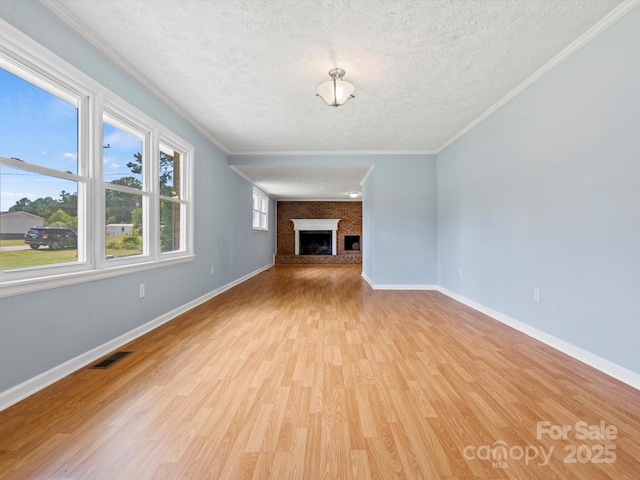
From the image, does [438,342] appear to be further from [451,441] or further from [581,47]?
[581,47]


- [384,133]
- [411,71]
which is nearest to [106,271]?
[411,71]

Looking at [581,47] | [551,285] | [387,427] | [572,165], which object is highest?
[581,47]

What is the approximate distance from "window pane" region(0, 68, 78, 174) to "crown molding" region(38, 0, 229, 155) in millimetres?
500

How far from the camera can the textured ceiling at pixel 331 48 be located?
183 cm

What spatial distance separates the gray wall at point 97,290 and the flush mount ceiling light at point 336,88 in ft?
5.73

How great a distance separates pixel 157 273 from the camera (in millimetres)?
2896

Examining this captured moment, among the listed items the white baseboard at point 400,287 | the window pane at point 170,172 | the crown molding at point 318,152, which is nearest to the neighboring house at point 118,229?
the window pane at point 170,172

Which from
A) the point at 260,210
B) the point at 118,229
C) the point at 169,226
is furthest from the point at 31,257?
the point at 260,210

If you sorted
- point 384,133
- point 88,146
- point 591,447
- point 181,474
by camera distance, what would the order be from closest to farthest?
1. point 181,474
2. point 591,447
3. point 88,146
4. point 384,133

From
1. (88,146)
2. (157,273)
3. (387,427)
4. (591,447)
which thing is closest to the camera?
(591,447)

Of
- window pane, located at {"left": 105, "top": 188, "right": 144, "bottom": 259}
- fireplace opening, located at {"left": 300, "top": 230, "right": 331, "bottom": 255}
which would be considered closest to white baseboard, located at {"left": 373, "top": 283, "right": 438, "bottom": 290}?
window pane, located at {"left": 105, "top": 188, "right": 144, "bottom": 259}

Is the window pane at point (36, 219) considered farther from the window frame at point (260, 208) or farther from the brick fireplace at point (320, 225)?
the brick fireplace at point (320, 225)

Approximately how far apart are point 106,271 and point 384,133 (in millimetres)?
3654

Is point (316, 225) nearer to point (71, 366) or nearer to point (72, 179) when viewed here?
point (72, 179)
